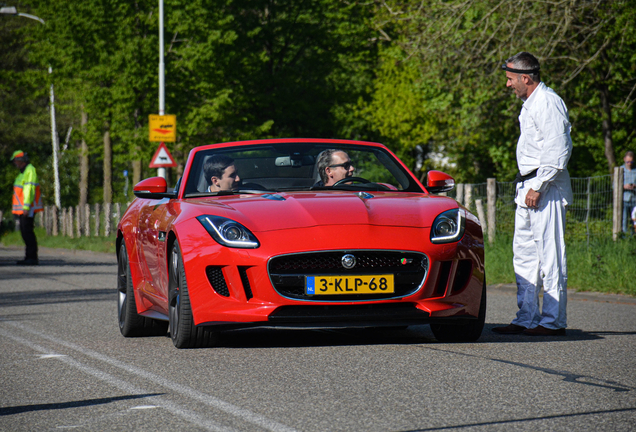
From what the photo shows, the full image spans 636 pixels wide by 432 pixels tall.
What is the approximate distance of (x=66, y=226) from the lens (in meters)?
38.2

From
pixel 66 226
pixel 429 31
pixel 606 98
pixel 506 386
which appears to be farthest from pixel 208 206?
pixel 66 226

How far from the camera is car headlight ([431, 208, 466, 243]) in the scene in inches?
241

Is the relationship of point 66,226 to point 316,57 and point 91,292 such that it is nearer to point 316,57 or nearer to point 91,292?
point 316,57

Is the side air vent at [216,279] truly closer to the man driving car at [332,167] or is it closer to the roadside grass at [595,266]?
the man driving car at [332,167]

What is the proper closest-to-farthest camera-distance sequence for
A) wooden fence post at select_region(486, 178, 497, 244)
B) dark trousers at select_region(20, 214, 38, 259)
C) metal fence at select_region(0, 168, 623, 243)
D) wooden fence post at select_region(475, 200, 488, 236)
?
metal fence at select_region(0, 168, 623, 243) → wooden fence post at select_region(486, 178, 497, 244) → wooden fence post at select_region(475, 200, 488, 236) → dark trousers at select_region(20, 214, 38, 259)

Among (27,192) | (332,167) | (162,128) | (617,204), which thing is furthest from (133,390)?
(162,128)

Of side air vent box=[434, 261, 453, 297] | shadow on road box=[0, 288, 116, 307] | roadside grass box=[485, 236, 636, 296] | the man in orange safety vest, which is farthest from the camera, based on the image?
the man in orange safety vest

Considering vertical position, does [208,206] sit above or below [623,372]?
above

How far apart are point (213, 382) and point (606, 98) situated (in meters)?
24.4

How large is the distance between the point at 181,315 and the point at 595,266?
23.2 ft

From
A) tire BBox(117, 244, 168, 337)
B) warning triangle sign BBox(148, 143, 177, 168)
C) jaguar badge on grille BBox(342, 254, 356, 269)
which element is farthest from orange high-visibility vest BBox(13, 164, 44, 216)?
jaguar badge on grille BBox(342, 254, 356, 269)

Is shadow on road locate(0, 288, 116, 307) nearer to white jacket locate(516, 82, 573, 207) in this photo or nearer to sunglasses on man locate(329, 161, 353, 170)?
sunglasses on man locate(329, 161, 353, 170)

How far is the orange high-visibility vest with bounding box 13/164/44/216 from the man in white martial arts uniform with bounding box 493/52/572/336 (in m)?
12.4

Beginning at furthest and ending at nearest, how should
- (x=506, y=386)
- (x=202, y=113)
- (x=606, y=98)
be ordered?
(x=202, y=113) < (x=606, y=98) < (x=506, y=386)
